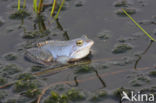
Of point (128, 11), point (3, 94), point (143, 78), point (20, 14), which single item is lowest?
point (3, 94)

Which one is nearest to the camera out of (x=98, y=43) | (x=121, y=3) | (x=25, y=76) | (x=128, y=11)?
(x=25, y=76)

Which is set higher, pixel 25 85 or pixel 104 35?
pixel 104 35

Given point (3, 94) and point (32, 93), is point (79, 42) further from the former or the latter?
point (3, 94)

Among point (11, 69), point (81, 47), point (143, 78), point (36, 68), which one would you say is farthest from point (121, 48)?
point (11, 69)

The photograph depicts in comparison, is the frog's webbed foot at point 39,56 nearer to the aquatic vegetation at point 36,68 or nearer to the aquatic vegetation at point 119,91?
the aquatic vegetation at point 36,68

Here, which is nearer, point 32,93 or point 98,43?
point 32,93

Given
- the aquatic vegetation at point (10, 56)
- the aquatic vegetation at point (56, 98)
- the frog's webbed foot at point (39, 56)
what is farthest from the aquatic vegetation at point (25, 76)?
the aquatic vegetation at point (56, 98)

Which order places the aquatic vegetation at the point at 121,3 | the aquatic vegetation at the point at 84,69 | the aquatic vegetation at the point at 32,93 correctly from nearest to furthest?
A: the aquatic vegetation at the point at 32,93
the aquatic vegetation at the point at 84,69
the aquatic vegetation at the point at 121,3

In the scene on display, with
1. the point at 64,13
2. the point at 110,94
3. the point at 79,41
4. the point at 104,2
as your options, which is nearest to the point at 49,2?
the point at 64,13
